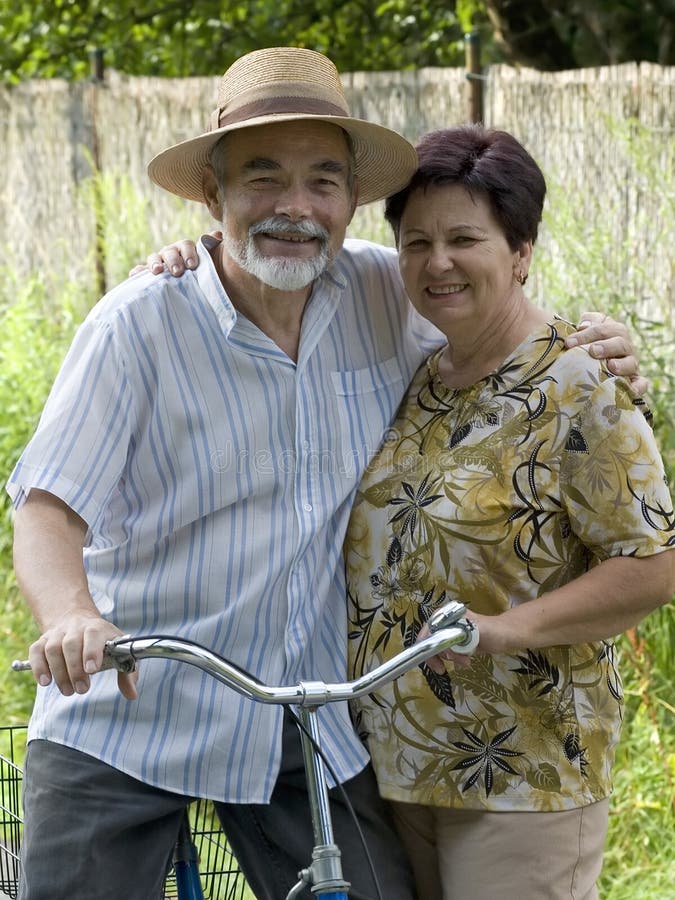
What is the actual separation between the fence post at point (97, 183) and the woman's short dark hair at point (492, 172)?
4564 millimetres

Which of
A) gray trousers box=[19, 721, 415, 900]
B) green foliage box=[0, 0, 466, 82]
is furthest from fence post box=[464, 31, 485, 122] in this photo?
green foliage box=[0, 0, 466, 82]

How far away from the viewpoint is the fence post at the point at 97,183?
7.10 metres

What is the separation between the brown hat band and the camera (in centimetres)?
257

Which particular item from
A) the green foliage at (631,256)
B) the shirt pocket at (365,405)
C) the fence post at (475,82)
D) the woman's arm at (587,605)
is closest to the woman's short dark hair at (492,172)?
the shirt pocket at (365,405)

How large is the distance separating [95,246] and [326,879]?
5686 millimetres

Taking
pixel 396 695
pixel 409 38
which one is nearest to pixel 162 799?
pixel 396 695

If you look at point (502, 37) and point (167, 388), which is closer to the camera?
point (167, 388)

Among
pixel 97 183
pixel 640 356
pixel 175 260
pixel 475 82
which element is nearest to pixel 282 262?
pixel 175 260

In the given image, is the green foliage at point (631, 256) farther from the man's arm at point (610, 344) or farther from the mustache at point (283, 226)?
the mustache at point (283, 226)

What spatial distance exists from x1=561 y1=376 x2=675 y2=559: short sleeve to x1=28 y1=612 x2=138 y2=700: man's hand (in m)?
0.86

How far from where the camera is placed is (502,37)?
918 cm

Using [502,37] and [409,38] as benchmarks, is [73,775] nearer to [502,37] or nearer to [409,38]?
[502,37]

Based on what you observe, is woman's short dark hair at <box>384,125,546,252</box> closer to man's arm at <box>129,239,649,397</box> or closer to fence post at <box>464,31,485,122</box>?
man's arm at <box>129,239,649,397</box>

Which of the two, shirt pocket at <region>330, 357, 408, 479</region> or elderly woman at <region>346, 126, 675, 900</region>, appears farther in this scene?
shirt pocket at <region>330, 357, 408, 479</region>
